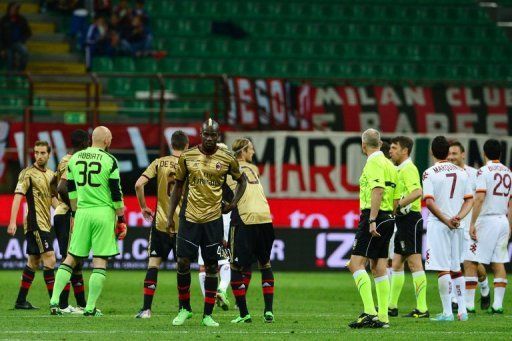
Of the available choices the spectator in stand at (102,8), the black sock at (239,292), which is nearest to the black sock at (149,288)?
the black sock at (239,292)

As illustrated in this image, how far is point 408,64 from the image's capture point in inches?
1353

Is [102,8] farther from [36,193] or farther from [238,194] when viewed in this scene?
[238,194]

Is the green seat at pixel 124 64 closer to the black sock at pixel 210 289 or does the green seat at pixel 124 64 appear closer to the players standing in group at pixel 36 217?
the players standing in group at pixel 36 217

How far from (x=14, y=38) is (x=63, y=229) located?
15.8 m

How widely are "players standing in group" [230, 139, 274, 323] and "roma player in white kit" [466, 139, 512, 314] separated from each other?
3353 mm

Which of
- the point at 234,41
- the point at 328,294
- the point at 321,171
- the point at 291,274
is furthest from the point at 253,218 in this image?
the point at 234,41

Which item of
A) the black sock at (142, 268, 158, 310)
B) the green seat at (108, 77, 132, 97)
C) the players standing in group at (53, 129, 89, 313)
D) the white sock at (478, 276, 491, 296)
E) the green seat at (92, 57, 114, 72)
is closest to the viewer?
the black sock at (142, 268, 158, 310)

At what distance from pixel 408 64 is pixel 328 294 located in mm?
15359

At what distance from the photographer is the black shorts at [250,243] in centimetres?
1438

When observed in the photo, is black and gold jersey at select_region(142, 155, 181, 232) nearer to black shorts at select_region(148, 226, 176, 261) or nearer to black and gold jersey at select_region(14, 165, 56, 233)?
black shorts at select_region(148, 226, 176, 261)

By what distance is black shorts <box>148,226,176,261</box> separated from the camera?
50.4 feet

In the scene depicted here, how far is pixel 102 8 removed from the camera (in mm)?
32188

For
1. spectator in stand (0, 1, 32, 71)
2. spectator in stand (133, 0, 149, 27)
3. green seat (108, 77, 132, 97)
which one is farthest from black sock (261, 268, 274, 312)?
spectator in stand (133, 0, 149, 27)


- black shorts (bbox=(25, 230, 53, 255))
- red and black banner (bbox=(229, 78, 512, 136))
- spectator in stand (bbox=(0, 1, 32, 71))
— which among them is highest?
spectator in stand (bbox=(0, 1, 32, 71))
